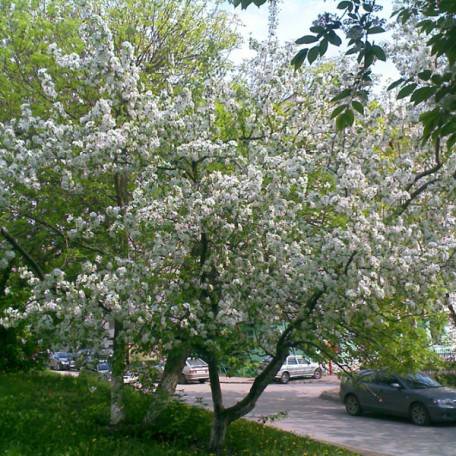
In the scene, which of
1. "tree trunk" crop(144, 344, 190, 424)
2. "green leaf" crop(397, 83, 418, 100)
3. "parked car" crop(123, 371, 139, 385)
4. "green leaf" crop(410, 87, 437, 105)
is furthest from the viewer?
"parked car" crop(123, 371, 139, 385)

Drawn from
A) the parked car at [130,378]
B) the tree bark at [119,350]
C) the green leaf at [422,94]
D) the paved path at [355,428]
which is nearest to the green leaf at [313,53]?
the green leaf at [422,94]

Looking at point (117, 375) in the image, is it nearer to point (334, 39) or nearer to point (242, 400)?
point (242, 400)

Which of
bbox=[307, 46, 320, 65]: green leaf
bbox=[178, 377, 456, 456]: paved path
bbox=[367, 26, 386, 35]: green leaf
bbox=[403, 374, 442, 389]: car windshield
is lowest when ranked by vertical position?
bbox=[178, 377, 456, 456]: paved path

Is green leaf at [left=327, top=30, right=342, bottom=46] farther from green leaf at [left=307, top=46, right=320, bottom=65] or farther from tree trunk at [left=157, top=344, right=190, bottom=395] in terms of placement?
tree trunk at [left=157, top=344, right=190, bottom=395]

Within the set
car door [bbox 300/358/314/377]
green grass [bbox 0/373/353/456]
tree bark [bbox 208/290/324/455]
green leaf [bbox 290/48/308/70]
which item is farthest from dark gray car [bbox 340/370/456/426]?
car door [bbox 300/358/314/377]

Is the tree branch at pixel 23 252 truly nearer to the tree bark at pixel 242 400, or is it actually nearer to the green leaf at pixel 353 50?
the tree bark at pixel 242 400

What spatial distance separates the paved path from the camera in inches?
527

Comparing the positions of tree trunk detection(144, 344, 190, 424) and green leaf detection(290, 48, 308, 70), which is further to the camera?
tree trunk detection(144, 344, 190, 424)

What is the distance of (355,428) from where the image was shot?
53.3 ft

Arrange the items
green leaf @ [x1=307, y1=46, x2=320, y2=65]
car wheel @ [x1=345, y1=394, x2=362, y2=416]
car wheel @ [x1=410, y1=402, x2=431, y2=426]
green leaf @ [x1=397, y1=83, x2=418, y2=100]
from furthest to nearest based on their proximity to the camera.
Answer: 1. car wheel @ [x1=345, y1=394, x2=362, y2=416]
2. car wheel @ [x1=410, y1=402, x2=431, y2=426]
3. green leaf @ [x1=397, y1=83, x2=418, y2=100]
4. green leaf @ [x1=307, y1=46, x2=320, y2=65]

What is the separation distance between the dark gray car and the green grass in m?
5.25

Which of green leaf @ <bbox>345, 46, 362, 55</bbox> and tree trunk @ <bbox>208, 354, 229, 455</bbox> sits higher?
green leaf @ <bbox>345, 46, 362, 55</bbox>

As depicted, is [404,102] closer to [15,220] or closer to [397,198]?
[397,198]

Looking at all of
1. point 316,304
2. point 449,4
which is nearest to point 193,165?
point 316,304
